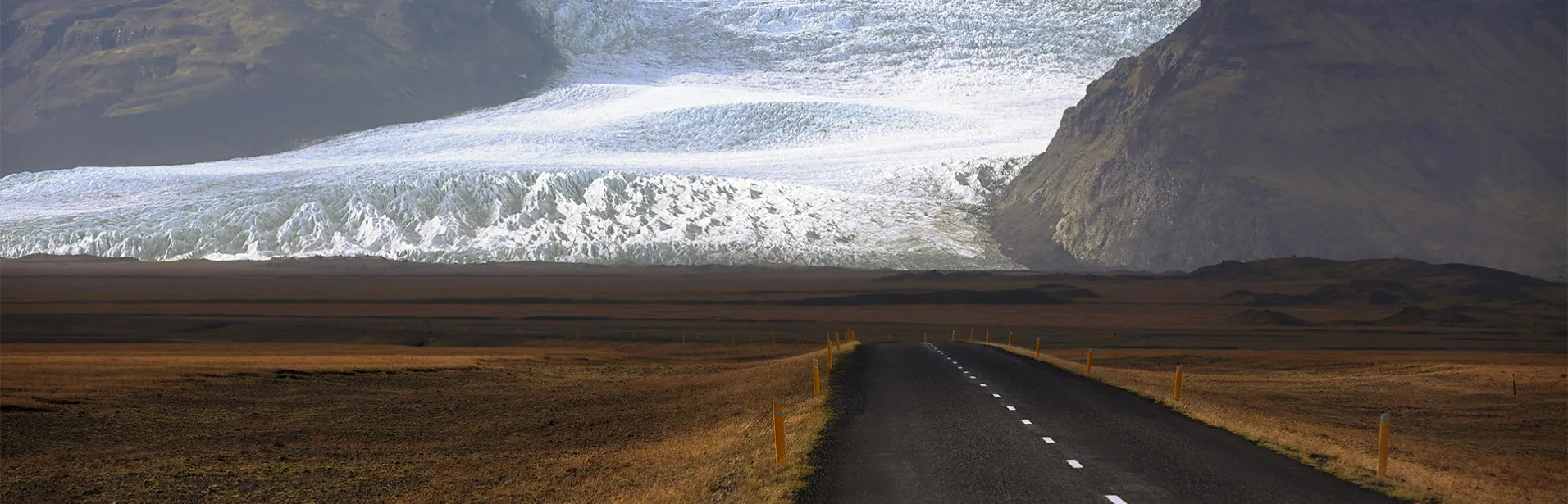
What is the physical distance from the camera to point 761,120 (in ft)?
520

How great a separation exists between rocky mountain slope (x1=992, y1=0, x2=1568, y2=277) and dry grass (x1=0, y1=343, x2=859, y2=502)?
104 meters

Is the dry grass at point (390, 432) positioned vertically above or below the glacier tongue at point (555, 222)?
below

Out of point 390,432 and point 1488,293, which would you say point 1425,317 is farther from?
point 390,432

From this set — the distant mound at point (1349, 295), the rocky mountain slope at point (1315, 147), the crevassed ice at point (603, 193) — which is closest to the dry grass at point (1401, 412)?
the distant mound at point (1349, 295)

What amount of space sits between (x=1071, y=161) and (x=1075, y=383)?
401ft

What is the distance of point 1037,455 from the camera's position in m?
19.2

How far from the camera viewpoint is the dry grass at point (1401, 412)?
1838 cm

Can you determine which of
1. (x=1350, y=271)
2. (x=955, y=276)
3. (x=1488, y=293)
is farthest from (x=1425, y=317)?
(x=955, y=276)

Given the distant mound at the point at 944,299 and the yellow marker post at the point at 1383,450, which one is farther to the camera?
the distant mound at the point at 944,299

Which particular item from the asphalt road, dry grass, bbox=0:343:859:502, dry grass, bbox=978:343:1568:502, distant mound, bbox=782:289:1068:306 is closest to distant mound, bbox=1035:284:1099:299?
distant mound, bbox=782:289:1068:306

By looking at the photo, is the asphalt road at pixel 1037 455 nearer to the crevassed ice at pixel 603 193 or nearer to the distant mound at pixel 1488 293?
the distant mound at pixel 1488 293

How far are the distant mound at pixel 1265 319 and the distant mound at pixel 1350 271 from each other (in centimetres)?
2178

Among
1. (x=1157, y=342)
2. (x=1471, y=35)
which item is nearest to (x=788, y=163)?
(x=1157, y=342)

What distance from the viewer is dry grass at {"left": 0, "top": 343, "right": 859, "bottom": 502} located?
19906 millimetres
